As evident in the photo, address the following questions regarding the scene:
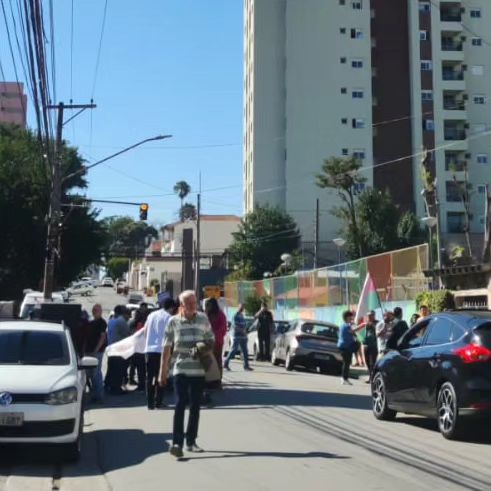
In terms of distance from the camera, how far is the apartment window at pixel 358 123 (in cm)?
7412

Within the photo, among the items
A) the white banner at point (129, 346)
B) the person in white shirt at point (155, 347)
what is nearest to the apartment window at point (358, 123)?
the white banner at point (129, 346)

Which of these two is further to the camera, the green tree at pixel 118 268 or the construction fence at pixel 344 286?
the green tree at pixel 118 268

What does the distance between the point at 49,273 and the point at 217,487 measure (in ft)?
67.5

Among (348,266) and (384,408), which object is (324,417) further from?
(348,266)

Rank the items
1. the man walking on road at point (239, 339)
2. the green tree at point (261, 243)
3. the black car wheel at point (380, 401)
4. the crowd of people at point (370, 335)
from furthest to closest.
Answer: the green tree at point (261, 243) < the man walking on road at point (239, 339) < the crowd of people at point (370, 335) < the black car wheel at point (380, 401)

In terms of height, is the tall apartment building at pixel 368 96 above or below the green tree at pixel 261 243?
above

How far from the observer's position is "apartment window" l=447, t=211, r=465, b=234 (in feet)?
236

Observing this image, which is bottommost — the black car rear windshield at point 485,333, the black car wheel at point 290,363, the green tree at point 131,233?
the black car wheel at point 290,363

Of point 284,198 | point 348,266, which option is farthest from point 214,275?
point 348,266

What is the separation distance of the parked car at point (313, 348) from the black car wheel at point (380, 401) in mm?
9680

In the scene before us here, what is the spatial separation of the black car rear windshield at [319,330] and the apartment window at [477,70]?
59423 mm

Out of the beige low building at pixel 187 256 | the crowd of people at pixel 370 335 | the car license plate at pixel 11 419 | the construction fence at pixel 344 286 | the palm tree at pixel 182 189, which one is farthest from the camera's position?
the palm tree at pixel 182 189

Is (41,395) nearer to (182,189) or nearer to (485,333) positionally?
(485,333)

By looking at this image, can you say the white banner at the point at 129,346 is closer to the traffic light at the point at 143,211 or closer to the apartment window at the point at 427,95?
the traffic light at the point at 143,211
